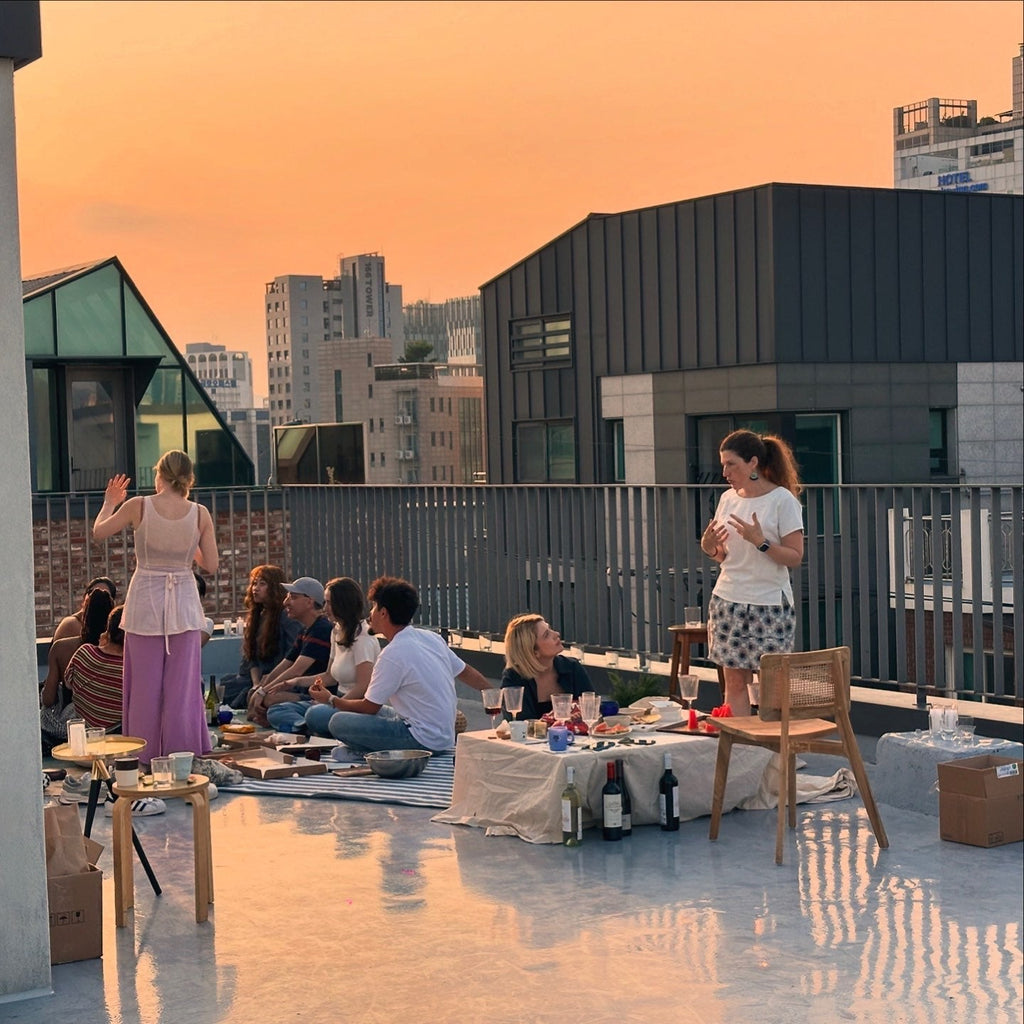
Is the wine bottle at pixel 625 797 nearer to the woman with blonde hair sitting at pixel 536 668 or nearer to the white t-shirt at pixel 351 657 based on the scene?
the woman with blonde hair sitting at pixel 536 668

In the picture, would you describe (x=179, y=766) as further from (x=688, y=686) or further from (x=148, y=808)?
(x=688, y=686)

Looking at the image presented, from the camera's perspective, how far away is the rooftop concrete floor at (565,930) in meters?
5.62

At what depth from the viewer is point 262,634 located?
1219 centimetres

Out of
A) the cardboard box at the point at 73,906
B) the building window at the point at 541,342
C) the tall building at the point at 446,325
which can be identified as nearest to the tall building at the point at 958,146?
the building window at the point at 541,342

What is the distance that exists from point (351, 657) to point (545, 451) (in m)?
30.3

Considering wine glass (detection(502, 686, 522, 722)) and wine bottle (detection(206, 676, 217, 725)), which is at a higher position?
wine glass (detection(502, 686, 522, 722))

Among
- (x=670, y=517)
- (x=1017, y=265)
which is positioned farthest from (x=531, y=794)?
(x=1017, y=265)

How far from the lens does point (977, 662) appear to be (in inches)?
371

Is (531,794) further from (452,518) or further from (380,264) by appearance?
(380,264)

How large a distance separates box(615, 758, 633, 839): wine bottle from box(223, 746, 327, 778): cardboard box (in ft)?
8.53

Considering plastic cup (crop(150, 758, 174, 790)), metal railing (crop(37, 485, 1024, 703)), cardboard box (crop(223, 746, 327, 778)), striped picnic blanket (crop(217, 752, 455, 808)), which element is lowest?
striped picnic blanket (crop(217, 752, 455, 808))

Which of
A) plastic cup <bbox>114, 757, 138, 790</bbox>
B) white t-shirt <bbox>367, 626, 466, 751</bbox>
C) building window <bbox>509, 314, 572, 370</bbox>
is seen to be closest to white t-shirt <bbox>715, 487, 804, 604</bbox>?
white t-shirt <bbox>367, 626, 466, 751</bbox>

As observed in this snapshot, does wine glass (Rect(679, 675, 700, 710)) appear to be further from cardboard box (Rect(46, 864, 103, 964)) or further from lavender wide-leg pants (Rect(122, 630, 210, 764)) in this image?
cardboard box (Rect(46, 864, 103, 964))

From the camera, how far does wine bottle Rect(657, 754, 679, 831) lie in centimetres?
809
